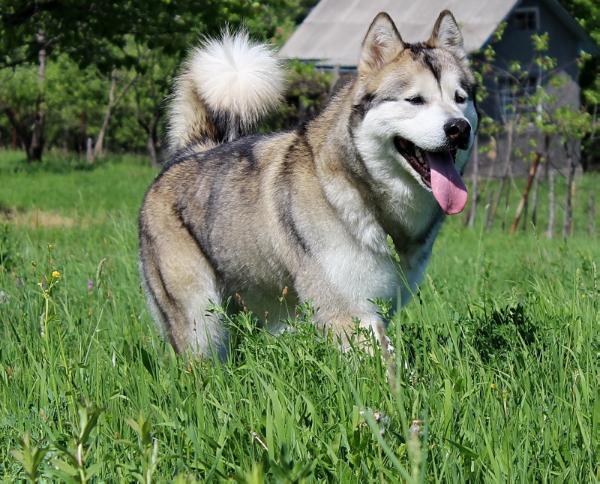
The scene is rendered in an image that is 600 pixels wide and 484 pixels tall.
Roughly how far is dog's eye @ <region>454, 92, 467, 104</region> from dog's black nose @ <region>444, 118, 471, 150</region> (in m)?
0.20

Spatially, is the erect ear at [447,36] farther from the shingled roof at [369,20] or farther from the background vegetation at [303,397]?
the shingled roof at [369,20]

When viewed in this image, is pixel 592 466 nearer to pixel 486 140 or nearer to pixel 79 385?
pixel 79 385

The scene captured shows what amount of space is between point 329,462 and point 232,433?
0.28 meters

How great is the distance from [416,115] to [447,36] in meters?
0.65

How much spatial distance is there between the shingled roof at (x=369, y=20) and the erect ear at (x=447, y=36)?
21.7 m

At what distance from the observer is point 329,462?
2395 mm

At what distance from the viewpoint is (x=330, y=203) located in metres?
4.05

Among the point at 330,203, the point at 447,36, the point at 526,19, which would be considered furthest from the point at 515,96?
the point at 330,203

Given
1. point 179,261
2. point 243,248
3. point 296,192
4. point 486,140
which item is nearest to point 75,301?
point 179,261

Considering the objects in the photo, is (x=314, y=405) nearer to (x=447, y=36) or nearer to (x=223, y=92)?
(x=447, y=36)

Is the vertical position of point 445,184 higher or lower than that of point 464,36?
higher

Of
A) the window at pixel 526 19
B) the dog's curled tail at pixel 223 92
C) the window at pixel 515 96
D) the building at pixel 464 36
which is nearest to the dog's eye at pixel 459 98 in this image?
the dog's curled tail at pixel 223 92

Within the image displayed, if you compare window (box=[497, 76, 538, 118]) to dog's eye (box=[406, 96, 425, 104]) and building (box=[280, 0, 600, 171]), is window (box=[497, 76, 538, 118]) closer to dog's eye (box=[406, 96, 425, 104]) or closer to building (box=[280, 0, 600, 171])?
building (box=[280, 0, 600, 171])

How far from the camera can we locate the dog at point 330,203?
3875mm
